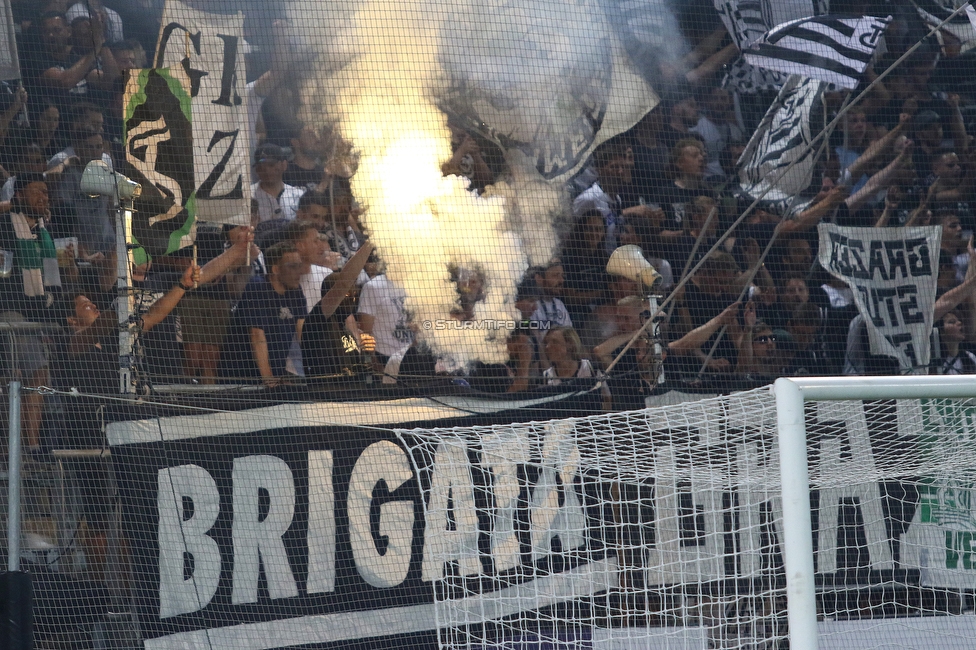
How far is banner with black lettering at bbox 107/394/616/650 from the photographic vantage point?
4.28 meters

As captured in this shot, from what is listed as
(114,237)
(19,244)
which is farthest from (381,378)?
(19,244)

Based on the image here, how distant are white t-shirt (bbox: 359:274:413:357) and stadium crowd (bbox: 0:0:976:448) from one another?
1 centimetres

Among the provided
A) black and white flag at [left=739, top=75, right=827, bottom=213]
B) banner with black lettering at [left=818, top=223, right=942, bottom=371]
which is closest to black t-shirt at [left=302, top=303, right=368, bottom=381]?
black and white flag at [left=739, top=75, right=827, bottom=213]

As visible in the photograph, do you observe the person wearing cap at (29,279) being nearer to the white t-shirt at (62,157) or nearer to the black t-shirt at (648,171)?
the white t-shirt at (62,157)

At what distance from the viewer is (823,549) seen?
4.93 m

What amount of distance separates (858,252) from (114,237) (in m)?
4.01

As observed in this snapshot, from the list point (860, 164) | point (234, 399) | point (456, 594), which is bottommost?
point (456, 594)

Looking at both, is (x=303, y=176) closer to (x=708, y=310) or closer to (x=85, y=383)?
(x=85, y=383)

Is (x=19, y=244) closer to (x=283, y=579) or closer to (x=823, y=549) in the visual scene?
(x=283, y=579)

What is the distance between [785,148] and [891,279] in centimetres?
97

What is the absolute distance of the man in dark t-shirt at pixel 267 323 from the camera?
16.0 ft

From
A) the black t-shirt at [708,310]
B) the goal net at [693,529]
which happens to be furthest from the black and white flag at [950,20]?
the goal net at [693,529]

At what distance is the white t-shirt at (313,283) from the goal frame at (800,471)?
3.03 m

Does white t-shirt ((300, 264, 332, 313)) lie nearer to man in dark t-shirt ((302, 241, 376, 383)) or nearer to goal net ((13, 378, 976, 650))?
man in dark t-shirt ((302, 241, 376, 383))
